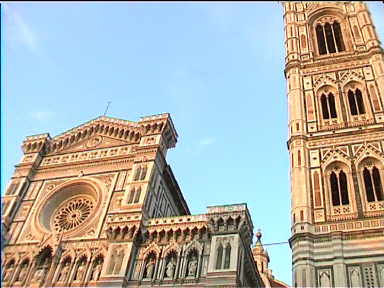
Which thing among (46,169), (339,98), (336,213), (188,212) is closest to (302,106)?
(339,98)

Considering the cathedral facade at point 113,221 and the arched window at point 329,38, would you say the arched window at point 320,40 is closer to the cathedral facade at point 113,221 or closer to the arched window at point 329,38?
the arched window at point 329,38

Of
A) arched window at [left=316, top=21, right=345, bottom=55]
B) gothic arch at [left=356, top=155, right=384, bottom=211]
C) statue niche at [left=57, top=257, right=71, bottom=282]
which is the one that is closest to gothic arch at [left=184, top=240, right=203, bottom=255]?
statue niche at [left=57, top=257, right=71, bottom=282]

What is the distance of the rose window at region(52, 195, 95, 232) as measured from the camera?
23062 millimetres

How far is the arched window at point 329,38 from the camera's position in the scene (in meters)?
28.9

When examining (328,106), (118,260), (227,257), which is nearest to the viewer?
(227,257)

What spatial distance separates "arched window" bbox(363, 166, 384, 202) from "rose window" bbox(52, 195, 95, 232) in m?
12.9

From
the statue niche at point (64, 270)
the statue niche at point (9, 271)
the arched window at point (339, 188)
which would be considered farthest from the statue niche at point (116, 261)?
the arched window at point (339, 188)

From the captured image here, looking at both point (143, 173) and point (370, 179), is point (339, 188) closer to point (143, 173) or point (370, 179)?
point (370, 179)

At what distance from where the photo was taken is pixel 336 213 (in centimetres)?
2041

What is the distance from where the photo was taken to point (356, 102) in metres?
24.7

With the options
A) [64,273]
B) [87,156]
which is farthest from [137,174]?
[64,273]

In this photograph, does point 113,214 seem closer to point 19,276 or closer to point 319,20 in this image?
point 19,276

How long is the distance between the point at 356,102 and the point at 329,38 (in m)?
6.79

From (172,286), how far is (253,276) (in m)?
4.56
